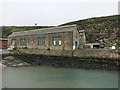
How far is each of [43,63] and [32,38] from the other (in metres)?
11.8

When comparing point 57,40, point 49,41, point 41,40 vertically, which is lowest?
point 49,41

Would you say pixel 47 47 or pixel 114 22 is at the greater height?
pixel 114 22

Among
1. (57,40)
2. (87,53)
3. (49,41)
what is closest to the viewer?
(87,53)

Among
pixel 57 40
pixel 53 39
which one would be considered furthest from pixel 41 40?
pixel 57 40

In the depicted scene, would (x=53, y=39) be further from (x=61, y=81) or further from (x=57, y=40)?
(x=61, y=81)

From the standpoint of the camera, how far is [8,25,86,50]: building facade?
22.8 m

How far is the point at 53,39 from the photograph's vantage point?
82.2 ft

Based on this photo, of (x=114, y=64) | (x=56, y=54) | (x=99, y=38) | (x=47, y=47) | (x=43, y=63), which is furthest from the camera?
(x=99, y=38)

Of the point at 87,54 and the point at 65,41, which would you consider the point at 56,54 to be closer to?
the point at 65,41

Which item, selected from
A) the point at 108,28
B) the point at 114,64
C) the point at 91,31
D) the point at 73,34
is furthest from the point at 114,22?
the point at 114,64

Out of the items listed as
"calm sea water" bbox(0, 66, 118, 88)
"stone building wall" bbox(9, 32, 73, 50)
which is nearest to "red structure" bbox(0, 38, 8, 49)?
"stone building wall" bbox(9, 32, 73, 50)

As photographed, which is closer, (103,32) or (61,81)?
(61,81)

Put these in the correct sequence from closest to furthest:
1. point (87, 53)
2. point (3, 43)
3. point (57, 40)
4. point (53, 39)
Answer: point (87, 53) < point (57, 40) < point (53, 39) < point (3, 43)

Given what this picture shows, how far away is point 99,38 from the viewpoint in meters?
36.6
